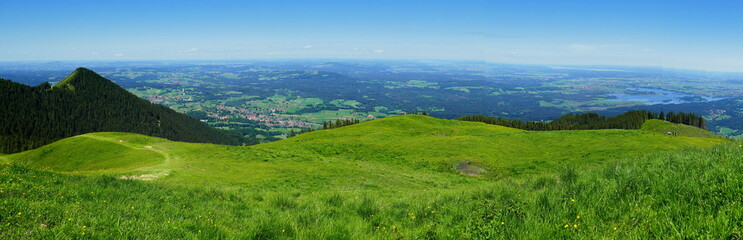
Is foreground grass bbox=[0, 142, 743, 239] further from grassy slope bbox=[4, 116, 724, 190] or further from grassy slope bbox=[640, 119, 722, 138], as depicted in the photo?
grassy slope bbox=[640, 119, 722, 138]

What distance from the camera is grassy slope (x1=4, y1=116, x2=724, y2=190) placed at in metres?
23.2

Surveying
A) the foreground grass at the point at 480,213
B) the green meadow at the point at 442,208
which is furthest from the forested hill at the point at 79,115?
the foreground grass at the point at 480,213

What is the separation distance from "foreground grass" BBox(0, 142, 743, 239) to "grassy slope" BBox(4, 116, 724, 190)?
1172 cm

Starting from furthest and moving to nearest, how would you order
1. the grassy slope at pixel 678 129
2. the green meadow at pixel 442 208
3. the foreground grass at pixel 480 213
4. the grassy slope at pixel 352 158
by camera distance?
the grassy slope at pixel 678 129 < the grassy slope at pixel 352 158 < the green meadow at pixel 442 208 < the foreground grass at pixel 480 213

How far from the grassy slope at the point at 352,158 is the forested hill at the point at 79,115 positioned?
305 ft

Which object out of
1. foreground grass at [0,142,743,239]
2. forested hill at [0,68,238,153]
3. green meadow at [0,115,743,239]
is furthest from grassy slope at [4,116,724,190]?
forested hill at [0,68,238,153]

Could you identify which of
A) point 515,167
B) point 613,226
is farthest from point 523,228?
point 515,167

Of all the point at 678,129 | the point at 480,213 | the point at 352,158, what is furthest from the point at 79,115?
the point at 678,129

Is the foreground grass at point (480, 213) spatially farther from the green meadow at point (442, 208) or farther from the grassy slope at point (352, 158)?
the grassy slope at point (352, 158)

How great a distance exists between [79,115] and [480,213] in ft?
655

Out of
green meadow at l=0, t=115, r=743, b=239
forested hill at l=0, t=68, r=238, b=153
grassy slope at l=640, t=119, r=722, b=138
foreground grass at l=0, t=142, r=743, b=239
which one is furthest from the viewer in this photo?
forested hill at l=0, t=68, r=238, b=153

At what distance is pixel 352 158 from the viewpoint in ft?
119

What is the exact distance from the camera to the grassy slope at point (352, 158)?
915 inches

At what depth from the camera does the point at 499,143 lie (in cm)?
3972
